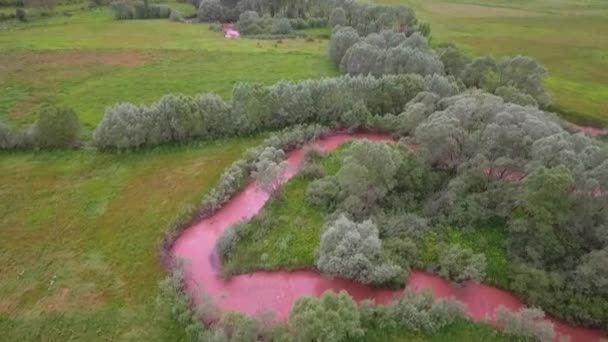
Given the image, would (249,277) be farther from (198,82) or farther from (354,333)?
(198,82)

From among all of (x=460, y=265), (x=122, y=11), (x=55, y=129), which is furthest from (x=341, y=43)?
(x=122, y=11)

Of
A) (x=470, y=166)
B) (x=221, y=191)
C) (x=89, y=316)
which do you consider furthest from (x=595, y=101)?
(x=89, y=316)

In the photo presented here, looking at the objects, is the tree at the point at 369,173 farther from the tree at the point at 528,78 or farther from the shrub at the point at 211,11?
the shrub at the point at 211,11

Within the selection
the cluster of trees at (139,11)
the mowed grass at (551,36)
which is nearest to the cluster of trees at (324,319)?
the mowed grass at (551,36)

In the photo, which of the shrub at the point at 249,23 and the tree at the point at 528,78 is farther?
the shrub at the point at 249,23

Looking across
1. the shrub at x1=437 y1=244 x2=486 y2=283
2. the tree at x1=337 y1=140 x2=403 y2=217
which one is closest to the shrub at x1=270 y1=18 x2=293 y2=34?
the tree at x1=337 y1=140 x2=403 y2=217

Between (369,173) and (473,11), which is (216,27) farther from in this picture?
(369,173)
